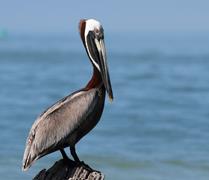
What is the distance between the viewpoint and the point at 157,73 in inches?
1674

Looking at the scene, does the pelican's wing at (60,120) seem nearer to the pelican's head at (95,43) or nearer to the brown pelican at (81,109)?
the brown pelican at (81,109)

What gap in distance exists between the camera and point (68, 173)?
257 inches

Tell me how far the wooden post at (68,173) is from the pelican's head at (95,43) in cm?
65

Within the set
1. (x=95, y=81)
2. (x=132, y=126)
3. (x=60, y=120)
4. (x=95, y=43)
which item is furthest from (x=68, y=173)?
(x=132, y=126)

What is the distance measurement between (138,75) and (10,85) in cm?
905

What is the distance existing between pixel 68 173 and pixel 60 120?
590mm

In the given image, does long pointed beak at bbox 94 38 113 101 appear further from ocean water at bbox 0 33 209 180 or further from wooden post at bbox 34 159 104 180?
ocean water at bbox 0 33 209 180

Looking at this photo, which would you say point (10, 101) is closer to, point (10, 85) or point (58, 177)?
point (10, 85)

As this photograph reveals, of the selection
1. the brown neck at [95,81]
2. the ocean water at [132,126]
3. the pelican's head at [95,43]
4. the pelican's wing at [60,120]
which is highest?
the ocean water at [132,126]

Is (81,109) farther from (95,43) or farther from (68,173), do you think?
(68,173)

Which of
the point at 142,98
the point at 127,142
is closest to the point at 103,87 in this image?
the point at 127,142

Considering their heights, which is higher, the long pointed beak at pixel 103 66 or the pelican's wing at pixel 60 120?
the long pointed beak at pixel 103 66

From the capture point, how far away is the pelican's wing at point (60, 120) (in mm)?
6824

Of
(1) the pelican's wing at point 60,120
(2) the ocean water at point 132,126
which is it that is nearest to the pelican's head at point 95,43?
(1) the pelican's wing at point 60,120
